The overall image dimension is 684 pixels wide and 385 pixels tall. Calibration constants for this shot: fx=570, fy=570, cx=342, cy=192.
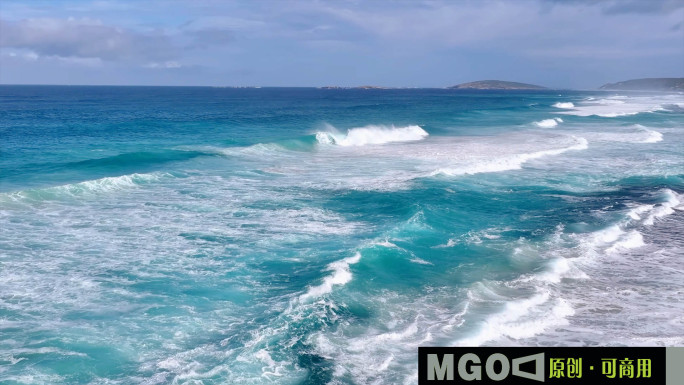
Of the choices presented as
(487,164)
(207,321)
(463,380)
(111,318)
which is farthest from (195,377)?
(487,164)

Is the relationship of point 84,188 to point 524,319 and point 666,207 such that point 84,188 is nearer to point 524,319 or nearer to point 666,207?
point 524,319

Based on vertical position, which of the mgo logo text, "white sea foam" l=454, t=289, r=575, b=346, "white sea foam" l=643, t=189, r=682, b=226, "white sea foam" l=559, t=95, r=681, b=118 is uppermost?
"white sea foam" l=559, t=95, r=681, b=118

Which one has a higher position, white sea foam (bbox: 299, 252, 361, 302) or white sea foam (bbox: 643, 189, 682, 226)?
white sea foam (bbox: 643, 189, 682, 226)

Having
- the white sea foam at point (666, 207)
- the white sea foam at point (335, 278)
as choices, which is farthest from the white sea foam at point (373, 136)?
the white sea foam at point (335, 278)

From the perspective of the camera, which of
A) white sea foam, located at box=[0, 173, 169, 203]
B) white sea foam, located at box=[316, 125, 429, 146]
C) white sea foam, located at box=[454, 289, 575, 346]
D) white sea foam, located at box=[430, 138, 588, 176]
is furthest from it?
white sea foam, located at box=[316, 125, 429, 146]

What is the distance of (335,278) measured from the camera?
1342cm

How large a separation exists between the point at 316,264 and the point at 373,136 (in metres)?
32.8

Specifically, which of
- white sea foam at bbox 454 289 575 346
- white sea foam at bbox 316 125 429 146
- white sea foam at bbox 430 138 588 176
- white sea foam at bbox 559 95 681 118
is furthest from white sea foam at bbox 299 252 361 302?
white sea foam at bbox 559 95 681 118

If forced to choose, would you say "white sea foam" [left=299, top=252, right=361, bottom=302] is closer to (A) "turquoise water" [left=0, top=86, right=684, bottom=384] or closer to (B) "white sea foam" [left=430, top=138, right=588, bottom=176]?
(A) "turquoise water" [left=0, top=86, right=684, bottom=384]

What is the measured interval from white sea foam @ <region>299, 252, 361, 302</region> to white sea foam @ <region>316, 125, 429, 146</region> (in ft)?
92.1

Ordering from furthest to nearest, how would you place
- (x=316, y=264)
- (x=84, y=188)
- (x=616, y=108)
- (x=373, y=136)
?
(x=616, y=108) < (x=373, y=136) < (x=84, y=188) < (x=316, y=264)

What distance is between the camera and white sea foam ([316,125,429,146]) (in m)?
→ 43.3

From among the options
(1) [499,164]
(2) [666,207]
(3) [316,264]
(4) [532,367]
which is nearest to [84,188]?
(3) [316,264]

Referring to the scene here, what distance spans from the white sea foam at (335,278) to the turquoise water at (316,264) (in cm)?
6
